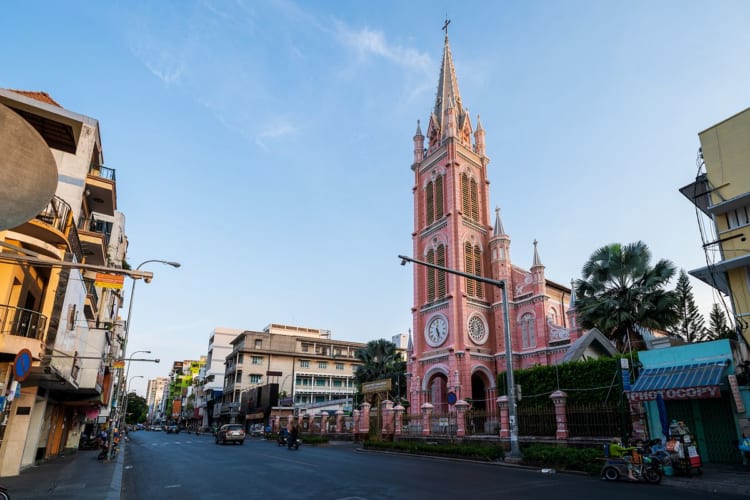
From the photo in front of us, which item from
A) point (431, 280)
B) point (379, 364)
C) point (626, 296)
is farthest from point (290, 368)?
point (626, 296)

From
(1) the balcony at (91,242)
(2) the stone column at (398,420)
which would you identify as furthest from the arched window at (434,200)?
(1) the balcony at (91,242)

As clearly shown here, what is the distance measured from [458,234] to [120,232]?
2841cm

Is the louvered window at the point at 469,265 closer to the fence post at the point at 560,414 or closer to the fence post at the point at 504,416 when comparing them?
the fence post at the point at 504,416

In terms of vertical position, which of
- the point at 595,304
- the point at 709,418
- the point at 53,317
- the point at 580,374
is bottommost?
the point at 709,418

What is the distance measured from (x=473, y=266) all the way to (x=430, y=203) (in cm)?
843

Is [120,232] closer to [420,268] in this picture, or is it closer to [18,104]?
[18,104]

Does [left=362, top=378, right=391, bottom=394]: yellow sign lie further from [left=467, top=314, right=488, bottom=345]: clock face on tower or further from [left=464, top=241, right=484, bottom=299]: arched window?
[left=464, top=241, right=484, bottom=299]: arched window

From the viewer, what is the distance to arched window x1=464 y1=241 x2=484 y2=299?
41.0 m

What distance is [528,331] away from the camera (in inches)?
1524

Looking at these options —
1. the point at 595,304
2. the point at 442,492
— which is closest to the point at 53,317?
the point at 442,492

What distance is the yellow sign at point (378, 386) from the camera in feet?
116

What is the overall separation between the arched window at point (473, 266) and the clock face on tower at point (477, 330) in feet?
7.24

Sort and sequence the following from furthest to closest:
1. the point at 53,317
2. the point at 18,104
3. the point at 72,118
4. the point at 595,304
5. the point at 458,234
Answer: the point at 458,234 < the point at 595,304 < the point at 72,118 < the point at 18,104 < the point at 53,317

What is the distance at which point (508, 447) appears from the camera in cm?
1959
